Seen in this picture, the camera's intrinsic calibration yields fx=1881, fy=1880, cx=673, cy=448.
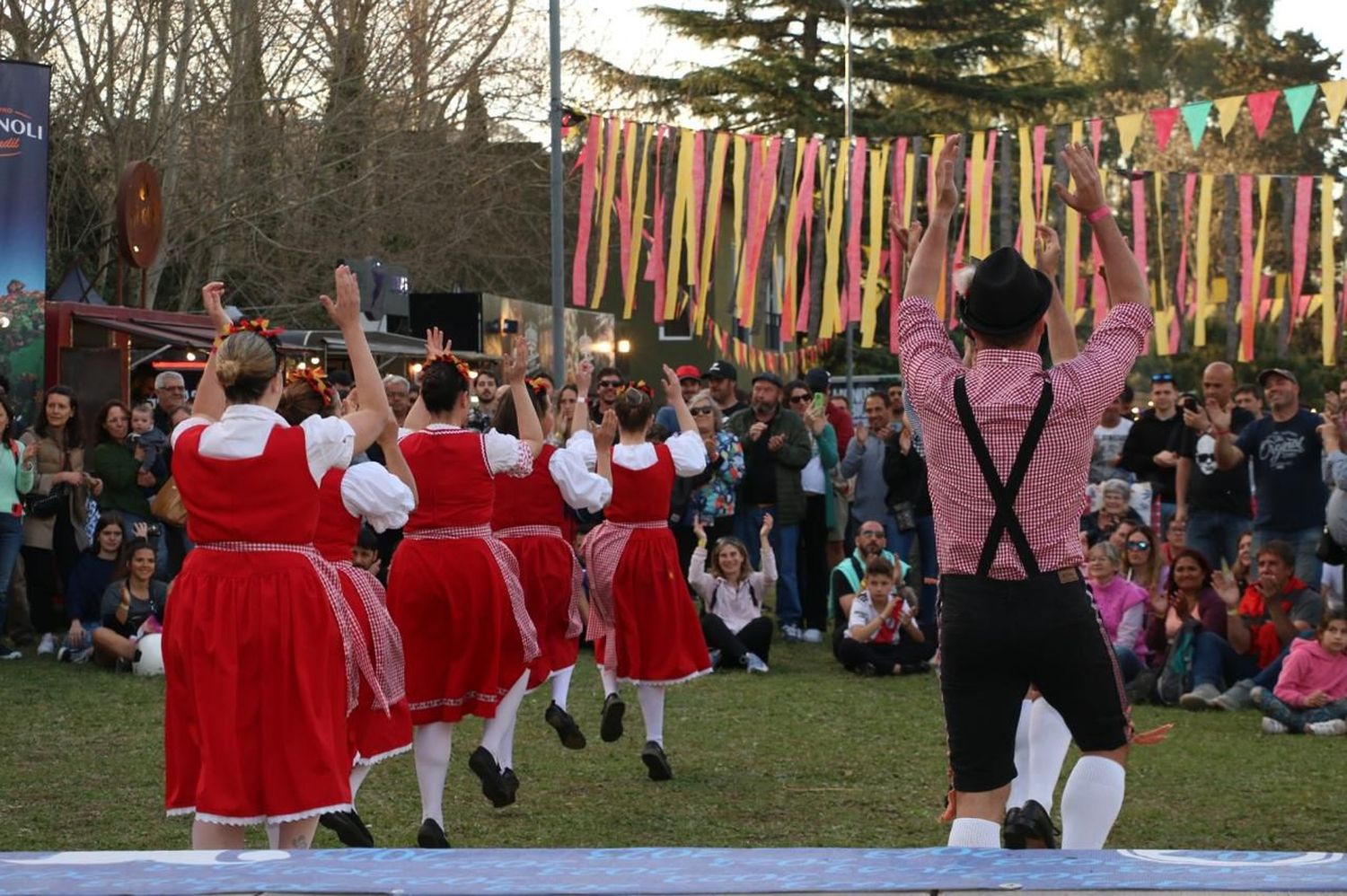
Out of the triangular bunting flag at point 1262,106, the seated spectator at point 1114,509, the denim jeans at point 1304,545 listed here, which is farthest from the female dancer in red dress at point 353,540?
the triangular bunting flag at point 1262,106

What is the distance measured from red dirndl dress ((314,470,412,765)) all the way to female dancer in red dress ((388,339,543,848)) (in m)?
0.68

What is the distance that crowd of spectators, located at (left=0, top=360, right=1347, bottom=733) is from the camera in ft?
34.1

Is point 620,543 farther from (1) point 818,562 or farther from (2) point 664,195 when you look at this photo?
(2) point 664,195

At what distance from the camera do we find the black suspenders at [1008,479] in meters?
4.15

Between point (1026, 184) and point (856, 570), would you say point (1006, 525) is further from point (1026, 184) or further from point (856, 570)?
point (1026, 184)

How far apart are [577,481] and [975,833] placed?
12.7 ft

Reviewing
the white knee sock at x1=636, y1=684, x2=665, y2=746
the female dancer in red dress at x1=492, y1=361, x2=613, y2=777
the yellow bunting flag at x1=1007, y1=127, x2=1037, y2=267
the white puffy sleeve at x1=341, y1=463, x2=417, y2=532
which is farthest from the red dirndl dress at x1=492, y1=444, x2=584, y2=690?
the yellow bunting flag at x1=1007, y1=127, x2=1037, y2=267

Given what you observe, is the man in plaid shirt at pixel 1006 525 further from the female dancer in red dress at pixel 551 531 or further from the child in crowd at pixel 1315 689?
the child in crowd at pixel 1315 689

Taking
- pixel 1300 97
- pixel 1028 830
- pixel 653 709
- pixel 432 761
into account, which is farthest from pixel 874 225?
pixel 1028 830

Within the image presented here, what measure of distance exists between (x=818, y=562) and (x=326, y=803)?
343 inches

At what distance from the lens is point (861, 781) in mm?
7883

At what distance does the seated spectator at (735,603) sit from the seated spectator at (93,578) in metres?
3.60

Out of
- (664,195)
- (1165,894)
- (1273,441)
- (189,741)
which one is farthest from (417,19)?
(1165,894)

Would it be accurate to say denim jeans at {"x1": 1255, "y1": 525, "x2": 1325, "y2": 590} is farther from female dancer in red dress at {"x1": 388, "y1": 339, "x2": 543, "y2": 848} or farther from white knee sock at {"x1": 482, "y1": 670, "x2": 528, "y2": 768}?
female dancer in red dress at {"x1": 388, "y1": 339, "x2": 543, "y2": 848}
